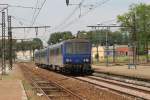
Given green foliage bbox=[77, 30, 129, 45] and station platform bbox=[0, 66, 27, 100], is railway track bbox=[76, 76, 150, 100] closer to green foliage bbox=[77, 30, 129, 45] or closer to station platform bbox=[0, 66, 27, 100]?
station platform bbox=[0, 66, 27, 100]

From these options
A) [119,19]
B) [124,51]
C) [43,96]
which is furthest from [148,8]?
[43,96]

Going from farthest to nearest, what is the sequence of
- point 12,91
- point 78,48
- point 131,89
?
point 78,48 < point 131,89 < point 12,91

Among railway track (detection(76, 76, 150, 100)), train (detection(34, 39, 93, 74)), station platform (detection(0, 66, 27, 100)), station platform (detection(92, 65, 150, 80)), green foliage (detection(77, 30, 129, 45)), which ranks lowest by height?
station platform (detection(0, 66, 27, 100))

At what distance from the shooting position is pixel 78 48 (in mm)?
41281

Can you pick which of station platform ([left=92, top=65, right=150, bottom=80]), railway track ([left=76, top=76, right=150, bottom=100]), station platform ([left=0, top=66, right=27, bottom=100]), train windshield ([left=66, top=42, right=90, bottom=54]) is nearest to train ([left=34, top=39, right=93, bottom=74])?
train windshield ([left=66, top=42, right=90, bottom=54])

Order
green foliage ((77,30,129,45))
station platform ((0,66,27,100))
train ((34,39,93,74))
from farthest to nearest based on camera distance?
green foliage ((77,30,129,45))
train ((34,39,93,74))
station platform ((0,66,27,100))

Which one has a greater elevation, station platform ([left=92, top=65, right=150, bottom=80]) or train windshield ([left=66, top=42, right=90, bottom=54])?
train windshield ([left=66, top=42, right=90, bottom=54])

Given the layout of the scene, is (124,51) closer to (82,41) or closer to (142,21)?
(142,21)

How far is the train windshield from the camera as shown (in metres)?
41.1

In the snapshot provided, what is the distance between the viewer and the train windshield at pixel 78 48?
41062 millimetres

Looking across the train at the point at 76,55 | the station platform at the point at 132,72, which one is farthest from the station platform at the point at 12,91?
the train at the point at 76,55

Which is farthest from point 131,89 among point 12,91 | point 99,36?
point 99,36

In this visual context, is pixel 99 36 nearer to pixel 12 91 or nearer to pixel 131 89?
pixel 131 89

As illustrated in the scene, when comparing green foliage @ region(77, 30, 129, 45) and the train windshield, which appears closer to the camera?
the train windshield
